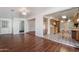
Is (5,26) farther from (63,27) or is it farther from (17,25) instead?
(63,27)

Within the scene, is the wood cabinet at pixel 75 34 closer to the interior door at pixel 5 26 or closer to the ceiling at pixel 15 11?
the ceiling at pixel 15 11

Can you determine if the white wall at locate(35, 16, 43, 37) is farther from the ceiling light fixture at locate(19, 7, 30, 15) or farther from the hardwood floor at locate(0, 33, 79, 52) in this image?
the ceiling light fixture at locate(19, 7, 30, 15)

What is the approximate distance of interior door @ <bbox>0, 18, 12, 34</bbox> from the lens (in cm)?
223

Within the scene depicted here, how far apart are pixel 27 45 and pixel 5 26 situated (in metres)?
0.66

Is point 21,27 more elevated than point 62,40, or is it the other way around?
point 21,27

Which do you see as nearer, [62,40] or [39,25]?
[62,40]

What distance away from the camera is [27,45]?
2.22 metres

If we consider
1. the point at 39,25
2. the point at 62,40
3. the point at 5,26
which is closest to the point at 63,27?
the point at 62,40

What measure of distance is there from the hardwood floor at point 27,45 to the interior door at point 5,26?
0.32 feet

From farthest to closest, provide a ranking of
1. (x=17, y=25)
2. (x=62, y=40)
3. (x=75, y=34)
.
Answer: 1. (x=17, y=25)
2. (x=62, y=40)
3. (x=75, y=34)

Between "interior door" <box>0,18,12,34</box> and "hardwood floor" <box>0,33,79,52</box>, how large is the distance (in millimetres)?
97

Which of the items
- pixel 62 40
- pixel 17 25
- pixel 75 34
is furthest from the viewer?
pixel 17 25

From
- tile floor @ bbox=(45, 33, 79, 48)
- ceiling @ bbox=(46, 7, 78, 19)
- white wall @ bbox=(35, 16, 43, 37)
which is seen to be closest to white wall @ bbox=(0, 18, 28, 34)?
white wall @ bbox=(35, 16, 43, 37)
